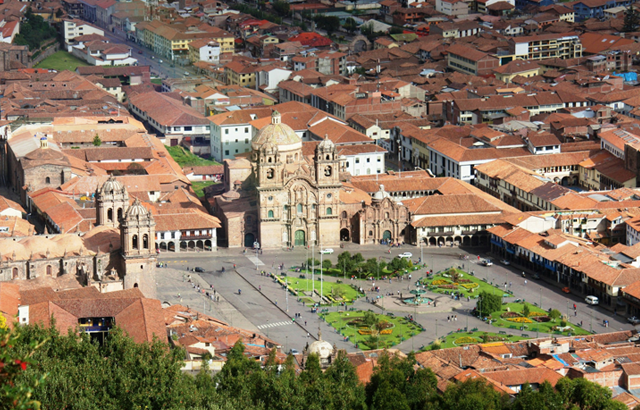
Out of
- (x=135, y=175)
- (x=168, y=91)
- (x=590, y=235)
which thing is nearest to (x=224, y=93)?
(x=168, y=91)

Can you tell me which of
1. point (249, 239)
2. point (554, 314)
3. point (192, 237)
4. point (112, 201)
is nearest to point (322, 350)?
point (554, 314)

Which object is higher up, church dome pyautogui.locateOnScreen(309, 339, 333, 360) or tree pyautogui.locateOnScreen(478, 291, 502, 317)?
church dome pyautogui.locateOnScreen(309, 339, 333, 360)

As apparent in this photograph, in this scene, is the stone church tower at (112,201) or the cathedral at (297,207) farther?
the cathedral at (297,207)

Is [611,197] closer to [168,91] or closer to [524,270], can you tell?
[524,270]

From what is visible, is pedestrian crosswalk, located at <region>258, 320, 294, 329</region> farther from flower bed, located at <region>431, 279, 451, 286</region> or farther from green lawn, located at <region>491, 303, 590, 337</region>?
green lawn, located at <region>491, 303, 590, 337</region>

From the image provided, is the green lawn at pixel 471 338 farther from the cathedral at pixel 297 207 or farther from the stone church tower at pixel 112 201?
the stone church tower at pixel 112 201

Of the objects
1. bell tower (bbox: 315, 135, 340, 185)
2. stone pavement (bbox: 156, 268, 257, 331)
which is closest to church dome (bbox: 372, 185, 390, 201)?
bell tower (bbox: 315, 135, 340, 185)

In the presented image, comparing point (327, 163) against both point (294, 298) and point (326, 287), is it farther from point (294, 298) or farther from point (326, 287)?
point (294, 298)

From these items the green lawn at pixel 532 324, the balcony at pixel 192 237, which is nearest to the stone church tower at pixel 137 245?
the balcony at pixel 192 237
